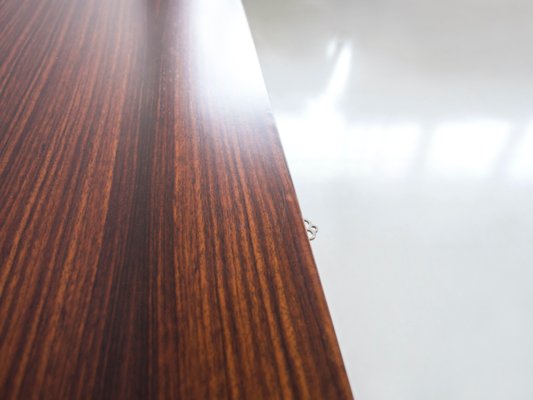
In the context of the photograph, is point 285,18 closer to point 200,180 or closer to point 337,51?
point 337,51

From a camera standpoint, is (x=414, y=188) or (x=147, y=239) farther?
(x=414, y=188)

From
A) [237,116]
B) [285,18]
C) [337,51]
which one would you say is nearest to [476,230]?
[237,116]

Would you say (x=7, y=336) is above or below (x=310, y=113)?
below

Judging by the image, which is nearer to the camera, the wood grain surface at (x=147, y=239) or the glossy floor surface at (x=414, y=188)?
the wood grain surface at (x=147, y=239)

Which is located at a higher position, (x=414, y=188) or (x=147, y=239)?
(x=414, y=188)
